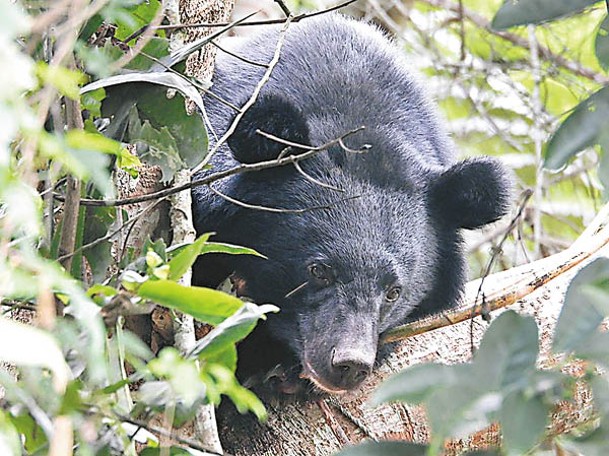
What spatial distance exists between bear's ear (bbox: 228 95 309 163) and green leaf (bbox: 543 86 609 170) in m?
1.31

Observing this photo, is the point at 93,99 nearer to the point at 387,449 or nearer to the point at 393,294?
the point at 387,449

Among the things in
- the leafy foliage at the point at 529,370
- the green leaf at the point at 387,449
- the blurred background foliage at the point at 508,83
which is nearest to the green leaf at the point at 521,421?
the leafy foliage at the point at 529,370

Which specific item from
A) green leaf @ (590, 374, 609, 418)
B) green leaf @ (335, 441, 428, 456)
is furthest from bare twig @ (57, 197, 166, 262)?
green leaf @ (590, 374, 609, 418)

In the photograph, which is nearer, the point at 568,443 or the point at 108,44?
the point at 568,443

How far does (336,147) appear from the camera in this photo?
8.76ft

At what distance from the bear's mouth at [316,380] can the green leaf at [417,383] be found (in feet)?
4.33

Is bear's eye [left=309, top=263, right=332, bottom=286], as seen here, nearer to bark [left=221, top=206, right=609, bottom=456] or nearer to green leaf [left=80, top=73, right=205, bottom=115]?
bark [left=221, top=206, right=609, bottom=456]

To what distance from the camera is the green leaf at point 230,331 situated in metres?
1.26

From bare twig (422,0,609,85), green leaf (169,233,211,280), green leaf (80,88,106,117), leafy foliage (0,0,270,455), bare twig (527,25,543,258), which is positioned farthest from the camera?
bare twig (422,0,609,85)

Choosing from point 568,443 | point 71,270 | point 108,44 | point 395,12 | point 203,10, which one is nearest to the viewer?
point 568,443

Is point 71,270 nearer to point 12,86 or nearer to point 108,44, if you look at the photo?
point 108,44

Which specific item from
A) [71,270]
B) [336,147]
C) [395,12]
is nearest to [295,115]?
[336,147]

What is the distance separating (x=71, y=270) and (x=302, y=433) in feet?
3.28

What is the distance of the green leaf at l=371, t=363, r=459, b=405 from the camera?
1.02 metres
